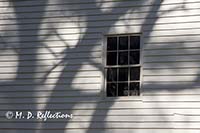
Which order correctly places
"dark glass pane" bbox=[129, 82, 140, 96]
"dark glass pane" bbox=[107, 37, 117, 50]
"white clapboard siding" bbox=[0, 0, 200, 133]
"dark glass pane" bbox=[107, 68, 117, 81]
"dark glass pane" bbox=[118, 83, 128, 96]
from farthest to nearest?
"dark glass pane" bbox=[107, 37, 117, 50], "dark glass pane" bbox=[107, 68, 117, 81], "dark glass pane" bbox=[118, 83, 128, 96], "dark glass pane" bbox=[129, 82, 140, 96], "white clapboard siding" bbox=[0, 0, 200, 133]

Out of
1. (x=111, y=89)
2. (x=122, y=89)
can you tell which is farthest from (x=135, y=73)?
(x=111, y=89)

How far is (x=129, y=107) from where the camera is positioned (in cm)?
1152

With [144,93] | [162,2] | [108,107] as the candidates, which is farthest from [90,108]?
[162,2]

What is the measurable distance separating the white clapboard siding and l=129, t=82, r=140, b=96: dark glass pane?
187 mm

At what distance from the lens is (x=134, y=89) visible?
A: 11758 millimetres

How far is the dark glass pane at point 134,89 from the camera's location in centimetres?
1171

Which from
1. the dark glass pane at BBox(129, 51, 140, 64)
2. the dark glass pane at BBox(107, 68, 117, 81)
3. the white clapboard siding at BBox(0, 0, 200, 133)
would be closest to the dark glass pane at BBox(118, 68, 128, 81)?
the dark glass pane at BBox(107, 68, 117, 81)

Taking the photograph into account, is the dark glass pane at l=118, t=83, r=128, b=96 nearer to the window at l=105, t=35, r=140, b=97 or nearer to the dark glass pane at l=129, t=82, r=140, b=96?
the window at l=105, t=35, r=140, b=97

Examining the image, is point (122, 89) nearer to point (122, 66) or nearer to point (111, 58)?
point (122, 66)

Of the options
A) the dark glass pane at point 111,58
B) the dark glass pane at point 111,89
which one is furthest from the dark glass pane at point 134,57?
the dark glass pane at point 111,89

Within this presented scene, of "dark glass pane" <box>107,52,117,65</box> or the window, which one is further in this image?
"dark glass pane" <box>107,52,117,65</box>

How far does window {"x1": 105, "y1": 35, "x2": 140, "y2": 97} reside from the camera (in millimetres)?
11805

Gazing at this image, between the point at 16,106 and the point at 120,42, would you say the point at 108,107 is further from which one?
the point at 16,106

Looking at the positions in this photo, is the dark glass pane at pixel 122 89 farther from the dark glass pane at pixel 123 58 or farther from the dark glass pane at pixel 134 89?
the dark glass pane at pixel 123 58
